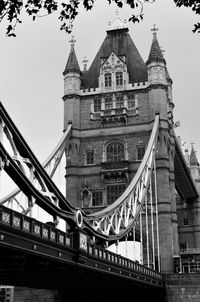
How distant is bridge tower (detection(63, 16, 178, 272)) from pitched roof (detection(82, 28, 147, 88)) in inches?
4.0

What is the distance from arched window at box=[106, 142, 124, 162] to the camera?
49.3 m

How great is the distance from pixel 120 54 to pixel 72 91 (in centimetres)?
654

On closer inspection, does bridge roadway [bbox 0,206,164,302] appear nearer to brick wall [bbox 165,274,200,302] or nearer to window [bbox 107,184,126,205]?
brick wall [bbox 165,274,200,302]

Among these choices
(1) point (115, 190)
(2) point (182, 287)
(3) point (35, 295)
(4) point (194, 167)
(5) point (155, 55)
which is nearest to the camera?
(2) point (182, 287)

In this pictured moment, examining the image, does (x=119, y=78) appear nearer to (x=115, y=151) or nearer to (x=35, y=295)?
(x=115, y=151)

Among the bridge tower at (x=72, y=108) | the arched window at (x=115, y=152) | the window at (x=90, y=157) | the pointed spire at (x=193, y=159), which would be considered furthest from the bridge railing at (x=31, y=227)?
the pointed spire at (x=193, y=159)

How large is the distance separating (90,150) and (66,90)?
6.66m

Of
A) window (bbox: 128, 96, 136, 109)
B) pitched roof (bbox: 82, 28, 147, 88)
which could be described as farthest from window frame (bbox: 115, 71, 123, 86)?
window (bbox: 128, 96, 136, 109)

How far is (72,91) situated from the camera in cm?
5178

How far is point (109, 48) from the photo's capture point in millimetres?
55219

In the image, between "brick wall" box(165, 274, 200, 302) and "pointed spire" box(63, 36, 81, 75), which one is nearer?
"brick wall" box(165, 274, 200, 302)

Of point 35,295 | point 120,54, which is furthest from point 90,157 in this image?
point 35,295

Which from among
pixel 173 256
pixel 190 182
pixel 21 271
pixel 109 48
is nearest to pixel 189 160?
pixel 190 182

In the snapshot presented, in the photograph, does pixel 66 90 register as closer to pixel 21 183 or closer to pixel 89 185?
pixel 89 185
